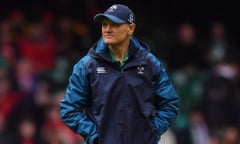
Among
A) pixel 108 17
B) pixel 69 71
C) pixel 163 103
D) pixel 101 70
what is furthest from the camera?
pixel 69 71

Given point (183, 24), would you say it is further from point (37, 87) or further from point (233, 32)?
point (37, 87)

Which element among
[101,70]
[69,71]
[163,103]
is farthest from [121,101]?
[69,71]

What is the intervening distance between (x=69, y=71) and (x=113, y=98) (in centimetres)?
687

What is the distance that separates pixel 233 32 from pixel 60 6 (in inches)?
114

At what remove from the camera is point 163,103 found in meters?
7.03

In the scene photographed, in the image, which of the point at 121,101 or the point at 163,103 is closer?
the point at 121,101

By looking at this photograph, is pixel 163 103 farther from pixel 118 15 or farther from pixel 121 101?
pixel 118 15

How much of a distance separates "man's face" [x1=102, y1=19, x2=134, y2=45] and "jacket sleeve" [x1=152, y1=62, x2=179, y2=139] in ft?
1.24

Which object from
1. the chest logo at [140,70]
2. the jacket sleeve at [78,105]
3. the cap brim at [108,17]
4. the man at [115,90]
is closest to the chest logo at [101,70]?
the man at [115,90]

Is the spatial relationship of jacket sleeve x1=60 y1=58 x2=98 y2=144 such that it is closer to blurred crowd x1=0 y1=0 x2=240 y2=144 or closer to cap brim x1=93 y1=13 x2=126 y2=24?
cap brim x1=93 y1=13 x2=126 y2=24

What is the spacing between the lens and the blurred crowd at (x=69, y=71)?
41.1 feet

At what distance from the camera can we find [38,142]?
12.2 metres

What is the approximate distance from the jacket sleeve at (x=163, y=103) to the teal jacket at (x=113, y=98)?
0.05 feet

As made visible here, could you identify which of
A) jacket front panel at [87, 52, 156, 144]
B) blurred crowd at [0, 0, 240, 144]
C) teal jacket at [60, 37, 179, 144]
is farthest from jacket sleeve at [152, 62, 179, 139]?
blurred crowd at [0, 0, 240, 144]
